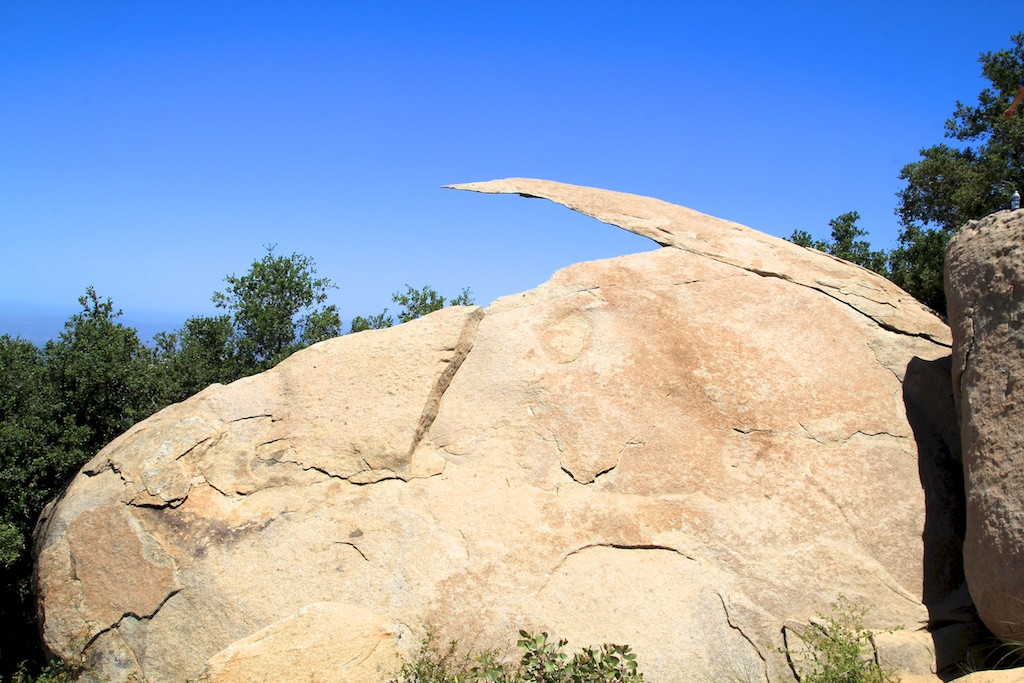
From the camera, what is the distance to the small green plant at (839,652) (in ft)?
14.1

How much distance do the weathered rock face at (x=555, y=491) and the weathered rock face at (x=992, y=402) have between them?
47 centimetres

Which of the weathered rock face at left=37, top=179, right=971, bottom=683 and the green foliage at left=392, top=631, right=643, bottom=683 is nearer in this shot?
the green foliage at left=392, top=631, right=643, bottom=683

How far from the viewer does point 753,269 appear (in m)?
6.34

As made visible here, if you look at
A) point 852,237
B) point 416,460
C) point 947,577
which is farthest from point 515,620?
point 852,237

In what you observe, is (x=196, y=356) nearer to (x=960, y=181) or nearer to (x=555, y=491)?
(x=555, y=491)

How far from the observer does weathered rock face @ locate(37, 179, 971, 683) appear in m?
4.70

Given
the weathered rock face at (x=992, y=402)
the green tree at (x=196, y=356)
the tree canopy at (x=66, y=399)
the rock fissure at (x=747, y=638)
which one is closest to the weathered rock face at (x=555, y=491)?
the rock fissure at (x=747, y=638)

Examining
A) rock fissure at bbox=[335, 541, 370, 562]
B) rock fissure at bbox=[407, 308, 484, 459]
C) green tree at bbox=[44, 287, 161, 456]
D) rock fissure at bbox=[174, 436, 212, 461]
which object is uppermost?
green tree at bbox=[44, 287, 161, 456]

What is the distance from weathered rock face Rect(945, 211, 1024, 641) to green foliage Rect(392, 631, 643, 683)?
2.22m

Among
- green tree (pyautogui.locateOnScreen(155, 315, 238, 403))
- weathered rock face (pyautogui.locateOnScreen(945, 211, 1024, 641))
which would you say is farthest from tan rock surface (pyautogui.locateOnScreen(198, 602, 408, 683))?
green tree (pyautogui.locateOnScreen(155, 315, 238, 403))

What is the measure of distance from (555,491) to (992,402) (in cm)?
294

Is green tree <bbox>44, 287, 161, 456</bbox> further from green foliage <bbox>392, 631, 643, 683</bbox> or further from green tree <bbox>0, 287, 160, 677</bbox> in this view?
green foliage <bbox>392, 631, 643, 683</bbox>

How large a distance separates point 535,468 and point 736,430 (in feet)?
4.90

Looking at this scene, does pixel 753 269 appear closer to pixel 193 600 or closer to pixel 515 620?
pixel 515 620
